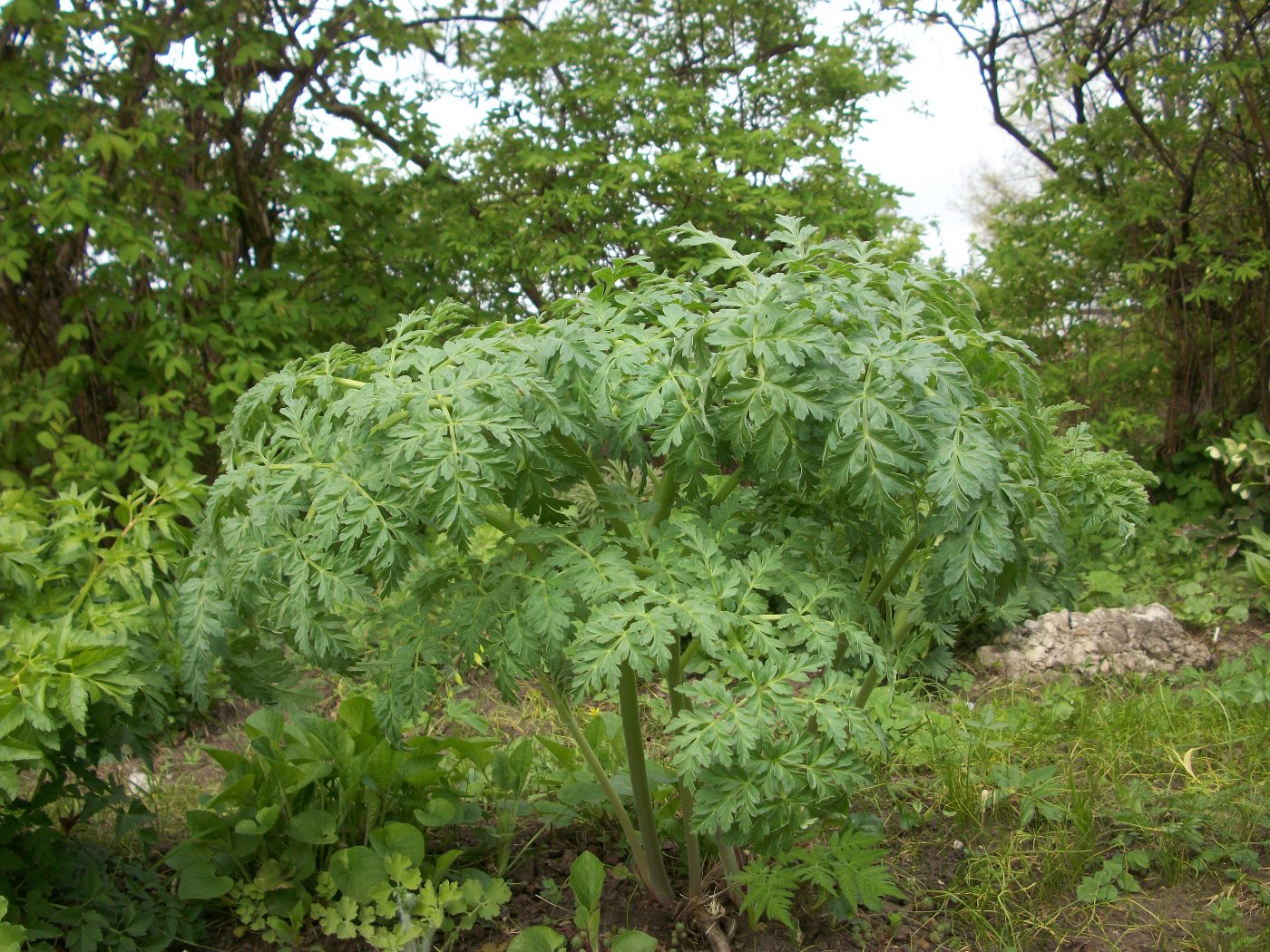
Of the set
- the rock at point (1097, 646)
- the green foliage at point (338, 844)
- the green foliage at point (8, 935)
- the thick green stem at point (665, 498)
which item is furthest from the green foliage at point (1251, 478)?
the green foliage at point (8, 935)

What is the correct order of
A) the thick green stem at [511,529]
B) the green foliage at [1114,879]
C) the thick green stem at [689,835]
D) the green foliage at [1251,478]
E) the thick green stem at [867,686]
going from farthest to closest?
the green foliage at [1251,478] < the green foliage at [1114,879] < the thick green stem at [867,686] < the thick green stem at [689,835] < the thick green stem at [511,529]

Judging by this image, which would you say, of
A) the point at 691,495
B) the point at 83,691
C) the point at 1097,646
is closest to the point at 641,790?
the point at 691,495

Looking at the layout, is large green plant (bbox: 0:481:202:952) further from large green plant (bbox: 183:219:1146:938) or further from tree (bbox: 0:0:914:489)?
tree (bbox: 0:0:914:489)

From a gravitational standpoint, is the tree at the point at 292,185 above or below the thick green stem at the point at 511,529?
above

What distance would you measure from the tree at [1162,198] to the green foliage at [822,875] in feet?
14.4

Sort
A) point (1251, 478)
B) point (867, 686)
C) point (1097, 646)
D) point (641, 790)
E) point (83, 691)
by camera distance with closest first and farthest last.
Result: point (83, 691) → point (641, 790) → point (867, 686) → point (1097, 646) → point (1251, 478)

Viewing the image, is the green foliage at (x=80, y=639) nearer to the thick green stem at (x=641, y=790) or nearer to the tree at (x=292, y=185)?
the thick green stem at (x=641, y=790)

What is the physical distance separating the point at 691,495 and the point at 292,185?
4862mm

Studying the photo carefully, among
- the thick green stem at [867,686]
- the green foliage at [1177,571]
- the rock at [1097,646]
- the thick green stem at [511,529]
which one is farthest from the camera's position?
the green foliage at [1177,571]

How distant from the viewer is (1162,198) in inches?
230

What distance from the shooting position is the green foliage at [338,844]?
8.21ft

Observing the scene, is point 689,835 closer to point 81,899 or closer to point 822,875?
point 822,875

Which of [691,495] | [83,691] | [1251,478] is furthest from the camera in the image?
[1251,478]

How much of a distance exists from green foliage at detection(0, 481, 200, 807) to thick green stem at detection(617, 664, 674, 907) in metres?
1.05
